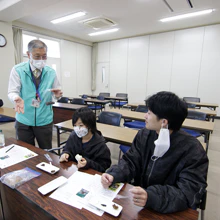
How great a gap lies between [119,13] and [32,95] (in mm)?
4246

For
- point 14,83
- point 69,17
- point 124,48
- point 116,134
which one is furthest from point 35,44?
point 124,48

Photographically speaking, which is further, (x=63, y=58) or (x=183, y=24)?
(x=63, y=58)

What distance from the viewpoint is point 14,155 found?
1.23m

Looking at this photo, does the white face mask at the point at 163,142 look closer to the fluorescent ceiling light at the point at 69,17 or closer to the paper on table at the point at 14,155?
the paper on table at the point at 14,155

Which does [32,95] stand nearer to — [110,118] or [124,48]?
[110,118]

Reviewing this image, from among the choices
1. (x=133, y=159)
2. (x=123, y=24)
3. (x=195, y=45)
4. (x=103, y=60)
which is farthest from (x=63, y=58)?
(x=133, y=159)

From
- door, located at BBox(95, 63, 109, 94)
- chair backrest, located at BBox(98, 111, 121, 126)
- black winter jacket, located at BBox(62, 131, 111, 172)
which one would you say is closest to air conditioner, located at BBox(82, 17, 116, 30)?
door, located at BBox(95, 63, 109, 94)

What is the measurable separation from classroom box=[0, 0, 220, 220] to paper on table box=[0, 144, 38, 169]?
0.86 meters

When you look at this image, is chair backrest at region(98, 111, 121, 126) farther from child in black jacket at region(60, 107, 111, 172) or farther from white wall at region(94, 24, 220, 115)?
white wall at region(94, 24, 220, 115)

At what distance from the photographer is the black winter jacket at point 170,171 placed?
→ 74 centimetres

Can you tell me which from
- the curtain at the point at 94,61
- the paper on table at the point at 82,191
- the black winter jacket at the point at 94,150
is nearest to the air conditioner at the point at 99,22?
the curtain at the point at 94,61

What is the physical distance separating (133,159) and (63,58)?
7141 millimetres

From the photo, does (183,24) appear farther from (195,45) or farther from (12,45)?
(12,45)

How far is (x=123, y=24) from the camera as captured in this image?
18.5 ft
